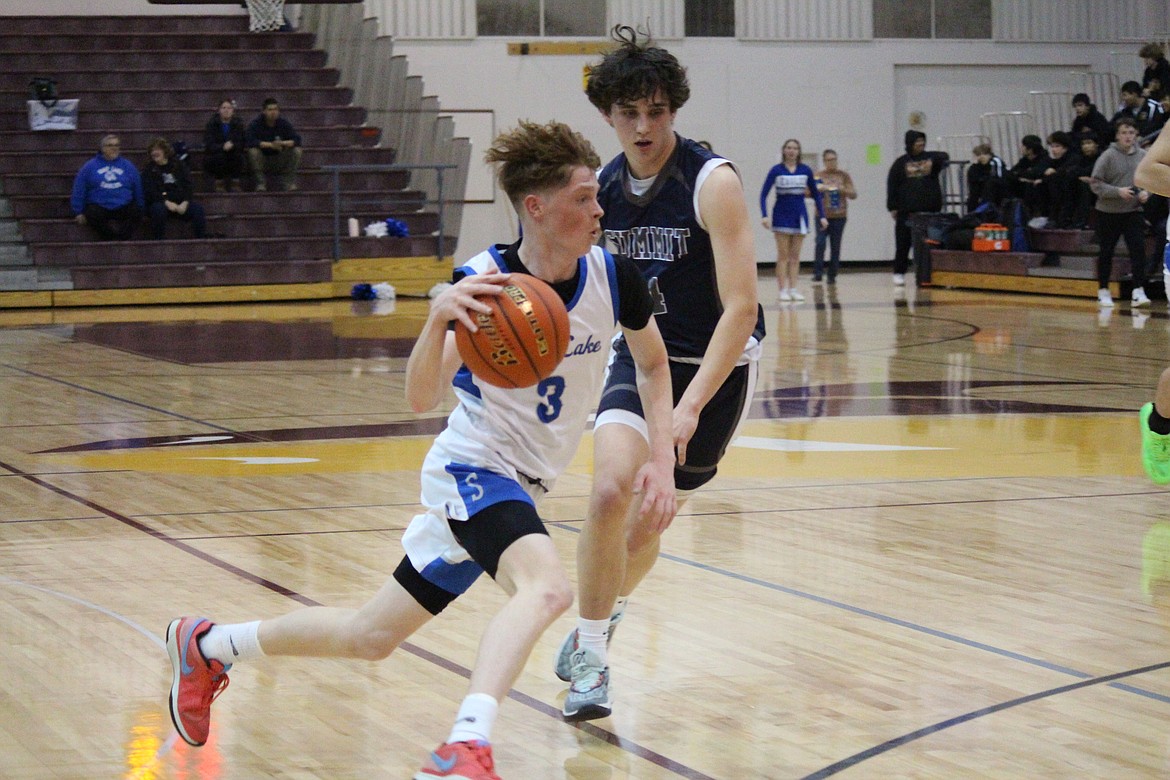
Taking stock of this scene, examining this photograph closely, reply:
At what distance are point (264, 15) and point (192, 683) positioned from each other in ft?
62.2

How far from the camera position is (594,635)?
11.3 feet

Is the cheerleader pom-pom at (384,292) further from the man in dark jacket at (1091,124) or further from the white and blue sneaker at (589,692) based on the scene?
the white and blue sneaker at (589,692)

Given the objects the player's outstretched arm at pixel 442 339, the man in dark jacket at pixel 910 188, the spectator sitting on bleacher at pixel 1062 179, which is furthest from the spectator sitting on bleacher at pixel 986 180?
the player's outstretched arm at pixel 442 339

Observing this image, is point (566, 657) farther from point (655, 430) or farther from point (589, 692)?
point (655, 430)

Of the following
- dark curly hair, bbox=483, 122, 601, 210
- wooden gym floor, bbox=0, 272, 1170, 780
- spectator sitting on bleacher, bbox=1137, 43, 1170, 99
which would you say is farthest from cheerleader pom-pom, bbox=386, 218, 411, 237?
dark curly hair, bbox=483, 122, 601, 210

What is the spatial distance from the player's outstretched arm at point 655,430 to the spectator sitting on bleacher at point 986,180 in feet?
53.1

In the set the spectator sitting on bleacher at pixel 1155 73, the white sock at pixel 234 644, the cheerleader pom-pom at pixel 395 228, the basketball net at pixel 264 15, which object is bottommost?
the white sock at pixel 234 644

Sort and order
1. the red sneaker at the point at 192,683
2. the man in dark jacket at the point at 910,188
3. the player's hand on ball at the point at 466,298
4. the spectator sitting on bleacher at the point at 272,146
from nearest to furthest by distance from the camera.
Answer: the player's hand on ball at the point at 466,298
the red sneaker at the point at 192,683
the spectator sitting on bleacher at the point at 272,146
the man in dark jacket at the point at 910,188

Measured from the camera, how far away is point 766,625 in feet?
13.5

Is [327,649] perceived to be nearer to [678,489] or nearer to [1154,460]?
[678,489]

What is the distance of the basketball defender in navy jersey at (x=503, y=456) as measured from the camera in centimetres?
283

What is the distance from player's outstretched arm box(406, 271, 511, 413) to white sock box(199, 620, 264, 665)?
0.61 meters

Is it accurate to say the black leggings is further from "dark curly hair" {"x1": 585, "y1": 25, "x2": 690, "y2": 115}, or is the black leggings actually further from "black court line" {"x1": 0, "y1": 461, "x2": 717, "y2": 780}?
"dark curly hair" {"x1": 585, "y1": 25, "x2": 690, "y2": 115}

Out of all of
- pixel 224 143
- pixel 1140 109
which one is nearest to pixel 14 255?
pixel 224 143
